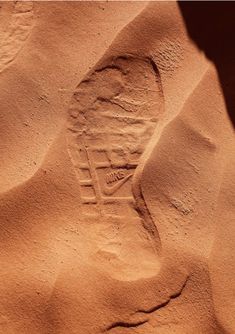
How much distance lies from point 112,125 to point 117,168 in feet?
0.62

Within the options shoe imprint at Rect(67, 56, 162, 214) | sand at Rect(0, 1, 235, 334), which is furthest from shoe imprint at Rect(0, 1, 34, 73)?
shoe imprint at Rect(67, 56, 162, 214)

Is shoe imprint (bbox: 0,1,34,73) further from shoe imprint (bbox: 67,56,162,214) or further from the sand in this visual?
shoe imprint (bbox: 67,56,162,214)

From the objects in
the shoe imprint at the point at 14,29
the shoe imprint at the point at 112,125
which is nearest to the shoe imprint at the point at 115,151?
the shoe imprint at the point at 112,125

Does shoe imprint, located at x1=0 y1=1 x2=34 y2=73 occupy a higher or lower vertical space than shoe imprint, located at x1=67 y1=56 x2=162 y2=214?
higher

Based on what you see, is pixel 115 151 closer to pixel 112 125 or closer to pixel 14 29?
pixel 112 125

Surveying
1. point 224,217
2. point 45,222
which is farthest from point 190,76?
point 45,222

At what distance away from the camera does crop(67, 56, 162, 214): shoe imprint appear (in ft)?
5.35

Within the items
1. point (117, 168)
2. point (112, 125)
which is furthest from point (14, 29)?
point (117, 168)

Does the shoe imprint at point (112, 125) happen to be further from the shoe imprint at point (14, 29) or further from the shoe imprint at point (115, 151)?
the shoe imprint at point (14, 29)

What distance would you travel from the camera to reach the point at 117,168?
5.40 feet

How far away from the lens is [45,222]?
159cm

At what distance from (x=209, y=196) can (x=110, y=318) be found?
655 millimetres

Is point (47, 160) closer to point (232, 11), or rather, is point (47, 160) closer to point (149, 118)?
point (149, 118)

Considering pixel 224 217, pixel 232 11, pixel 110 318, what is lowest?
pixel 110 318
